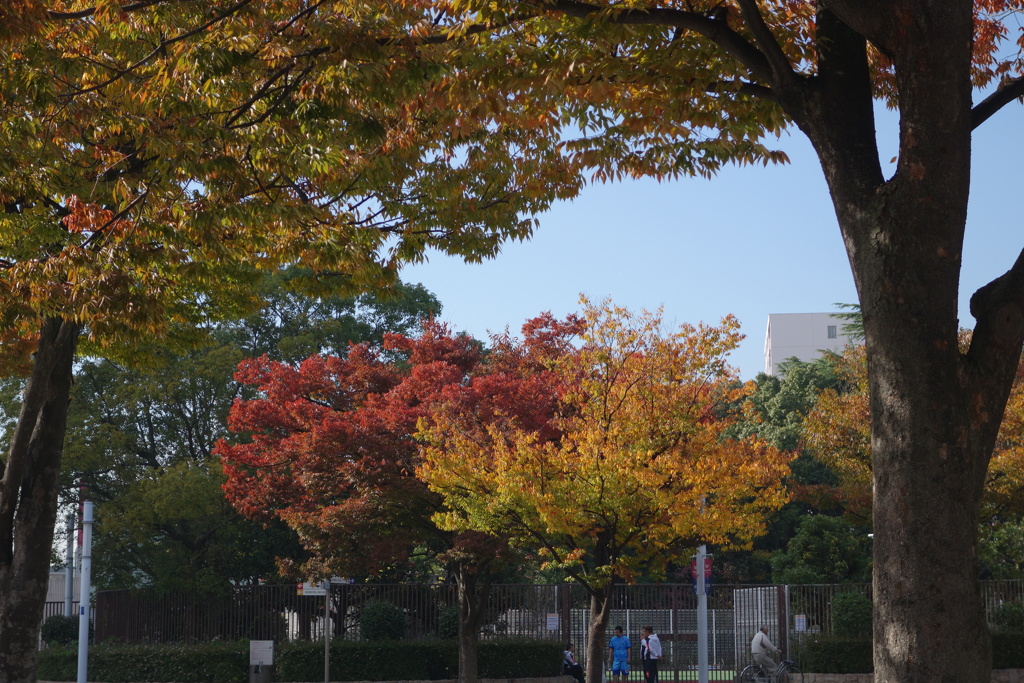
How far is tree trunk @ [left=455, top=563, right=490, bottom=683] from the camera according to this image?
2247cm

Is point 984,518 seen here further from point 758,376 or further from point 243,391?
point 758,376

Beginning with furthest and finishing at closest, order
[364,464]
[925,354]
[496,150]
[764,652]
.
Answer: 1. [764,652]
2. [364,464]
3. [496,150]
4. [925,354]

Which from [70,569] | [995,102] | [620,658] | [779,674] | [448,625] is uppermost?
[995,102]

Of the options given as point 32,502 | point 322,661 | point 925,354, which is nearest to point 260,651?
point 322,661

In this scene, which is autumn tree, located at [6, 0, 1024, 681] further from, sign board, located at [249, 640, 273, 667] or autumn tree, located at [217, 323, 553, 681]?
sign board, located at [249, 640, 273, 667]

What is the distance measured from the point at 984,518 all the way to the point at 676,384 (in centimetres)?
1428

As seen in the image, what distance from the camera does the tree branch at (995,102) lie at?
633 centimetres

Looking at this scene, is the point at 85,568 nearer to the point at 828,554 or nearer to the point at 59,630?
the point at 59,630

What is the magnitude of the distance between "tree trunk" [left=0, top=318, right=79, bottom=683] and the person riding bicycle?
16412 mm

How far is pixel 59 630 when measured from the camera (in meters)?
28.7

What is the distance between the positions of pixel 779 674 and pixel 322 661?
10.1m

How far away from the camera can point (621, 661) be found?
2483 centimetres

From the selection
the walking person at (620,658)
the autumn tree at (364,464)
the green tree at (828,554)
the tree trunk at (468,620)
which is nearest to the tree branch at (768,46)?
the autumn tree at (364,464)

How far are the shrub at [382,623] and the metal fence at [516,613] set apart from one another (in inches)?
16.2
